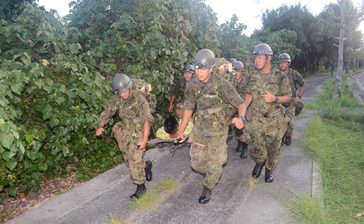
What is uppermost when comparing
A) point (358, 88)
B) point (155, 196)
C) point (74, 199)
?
point (74, 199)

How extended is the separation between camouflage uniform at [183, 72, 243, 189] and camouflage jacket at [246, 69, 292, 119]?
820 millimetres

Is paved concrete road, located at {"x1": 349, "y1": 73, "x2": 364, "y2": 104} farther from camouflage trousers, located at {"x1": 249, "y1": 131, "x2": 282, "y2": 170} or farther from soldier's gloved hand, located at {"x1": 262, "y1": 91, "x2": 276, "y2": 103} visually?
soldier's gloved hand, located at {"x1": 262, "y1": 91, "x2": 276, "y2": 103}

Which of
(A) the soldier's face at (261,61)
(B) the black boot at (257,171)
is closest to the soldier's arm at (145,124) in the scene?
(A) the soldier's face at (261,61)

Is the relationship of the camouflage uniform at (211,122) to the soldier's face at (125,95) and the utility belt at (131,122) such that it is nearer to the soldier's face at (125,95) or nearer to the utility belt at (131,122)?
the utility belt at (131,122)

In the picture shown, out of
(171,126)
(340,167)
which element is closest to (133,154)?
(171,126)

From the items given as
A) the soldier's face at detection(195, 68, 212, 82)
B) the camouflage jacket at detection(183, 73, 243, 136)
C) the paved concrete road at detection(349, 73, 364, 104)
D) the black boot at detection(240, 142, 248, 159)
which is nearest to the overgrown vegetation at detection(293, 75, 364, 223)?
the black boot at detection(240, 142, 248, 159)

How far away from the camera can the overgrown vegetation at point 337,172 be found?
150 inches

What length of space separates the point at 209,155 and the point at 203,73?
104 cm

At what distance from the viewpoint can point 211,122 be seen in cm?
421

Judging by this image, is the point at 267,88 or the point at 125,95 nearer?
the point at 125,95

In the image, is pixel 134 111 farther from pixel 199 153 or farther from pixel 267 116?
pixel 267 116

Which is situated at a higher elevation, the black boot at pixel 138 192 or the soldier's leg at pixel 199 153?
the soldier's leg at pixel 199 153

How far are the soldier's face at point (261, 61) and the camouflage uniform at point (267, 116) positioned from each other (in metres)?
0.12

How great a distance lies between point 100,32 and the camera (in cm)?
838
